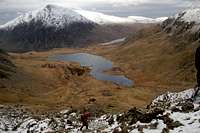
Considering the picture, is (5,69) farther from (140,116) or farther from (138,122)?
(138,122)

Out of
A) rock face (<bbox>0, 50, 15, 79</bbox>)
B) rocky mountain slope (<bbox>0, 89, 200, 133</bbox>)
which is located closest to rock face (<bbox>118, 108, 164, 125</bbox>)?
rocky mountain slope (<bbox>0, 89, 200, 133</bbox>)

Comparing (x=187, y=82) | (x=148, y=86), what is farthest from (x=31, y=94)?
(x=187, y=82)

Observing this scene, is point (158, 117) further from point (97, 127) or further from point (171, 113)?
point (97, 127)

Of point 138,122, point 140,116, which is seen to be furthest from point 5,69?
point 138,122

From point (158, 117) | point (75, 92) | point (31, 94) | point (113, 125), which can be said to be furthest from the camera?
point (75, 92)

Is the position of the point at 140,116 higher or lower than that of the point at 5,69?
higher

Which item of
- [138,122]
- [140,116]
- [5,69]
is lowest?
[5,69]

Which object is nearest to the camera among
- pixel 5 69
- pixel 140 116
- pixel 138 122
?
pixel 138 122

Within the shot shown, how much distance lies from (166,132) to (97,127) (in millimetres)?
11254

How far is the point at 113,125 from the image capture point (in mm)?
36438

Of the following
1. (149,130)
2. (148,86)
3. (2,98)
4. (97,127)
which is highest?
(149,130)

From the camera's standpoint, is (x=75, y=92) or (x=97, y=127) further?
(x=75, y=92)

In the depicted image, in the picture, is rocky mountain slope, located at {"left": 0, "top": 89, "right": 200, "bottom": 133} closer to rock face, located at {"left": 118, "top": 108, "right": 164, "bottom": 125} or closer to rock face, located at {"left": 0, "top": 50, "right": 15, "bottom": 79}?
rock face, located at {"left": 118, "top": 108, "right": 164, "bottom": 125}

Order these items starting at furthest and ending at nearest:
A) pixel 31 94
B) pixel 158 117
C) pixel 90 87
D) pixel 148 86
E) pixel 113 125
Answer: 1. pixel 148 86
2. pixel 90 87
3. pixel 31 94
4. pixel 113 125
5. pixel 158 117
